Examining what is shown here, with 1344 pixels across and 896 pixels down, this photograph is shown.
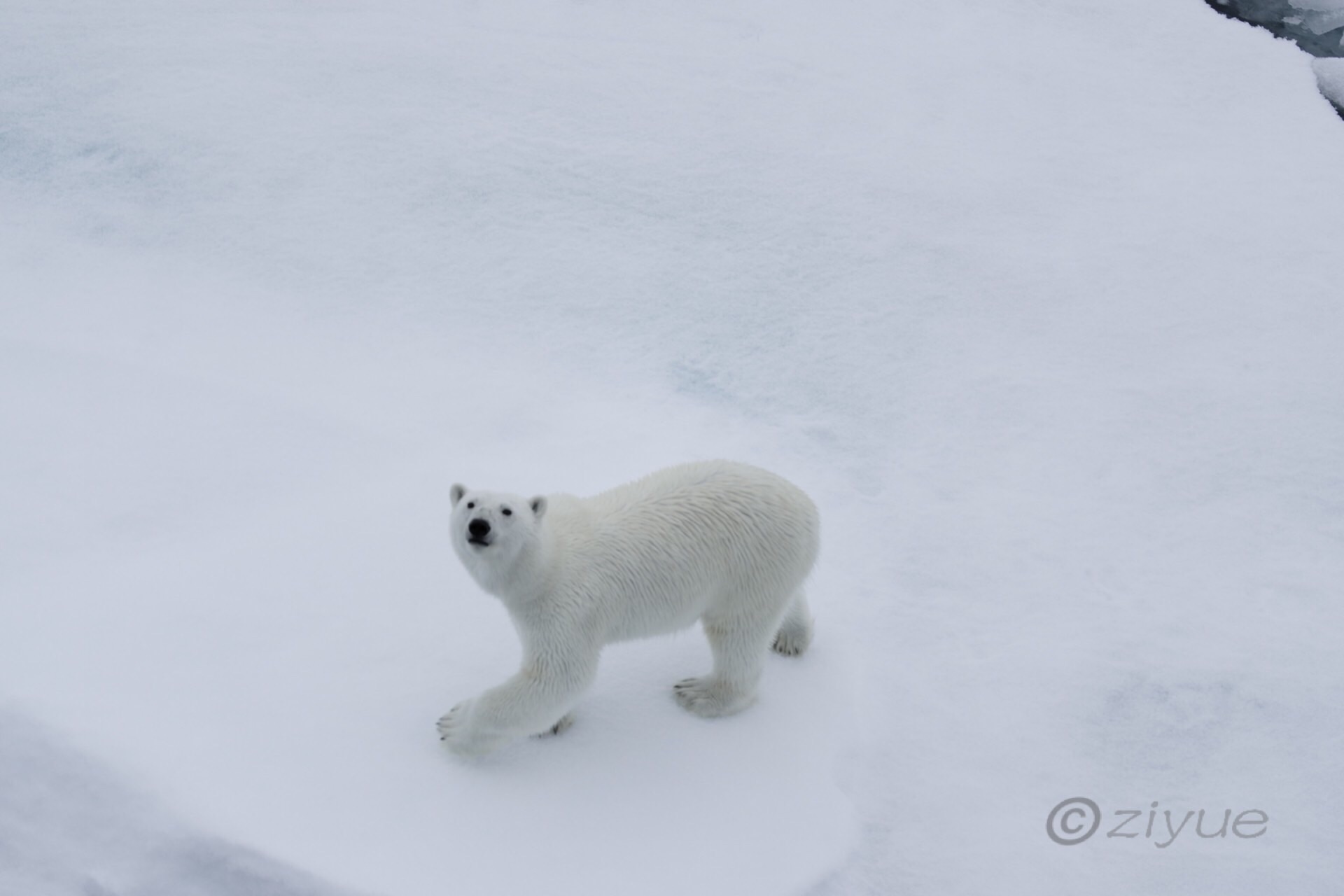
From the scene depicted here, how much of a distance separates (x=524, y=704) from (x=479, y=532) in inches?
21.7

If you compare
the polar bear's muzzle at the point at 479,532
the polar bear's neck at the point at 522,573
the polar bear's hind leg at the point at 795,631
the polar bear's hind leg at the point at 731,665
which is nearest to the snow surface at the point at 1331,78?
the polar bear's hind leg at the point at 795,631

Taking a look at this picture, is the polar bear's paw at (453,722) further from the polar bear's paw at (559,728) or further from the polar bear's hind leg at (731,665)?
the polar bear's hind leg at (731,665)

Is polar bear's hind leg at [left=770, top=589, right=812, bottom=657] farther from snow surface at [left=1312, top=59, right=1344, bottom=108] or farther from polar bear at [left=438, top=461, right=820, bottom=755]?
snow surface at [left=1312, top=59, right=1344, bottom=108]

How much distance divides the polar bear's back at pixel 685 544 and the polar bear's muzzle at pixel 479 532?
0.30 metres

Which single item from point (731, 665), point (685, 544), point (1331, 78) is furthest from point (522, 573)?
point (1331, 78)

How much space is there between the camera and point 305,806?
2.88 metres

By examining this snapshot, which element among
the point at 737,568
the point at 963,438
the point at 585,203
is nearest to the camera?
the point at 737,568

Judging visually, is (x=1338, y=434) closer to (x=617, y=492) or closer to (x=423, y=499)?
(x=617, y=492)

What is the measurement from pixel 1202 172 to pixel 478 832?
5.53 meters

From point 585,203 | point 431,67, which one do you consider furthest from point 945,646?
→ point 431,67

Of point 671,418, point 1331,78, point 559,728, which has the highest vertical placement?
point 1331,78

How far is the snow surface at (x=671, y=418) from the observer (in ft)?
9.96

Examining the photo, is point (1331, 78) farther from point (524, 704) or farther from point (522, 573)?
point (524, 704)

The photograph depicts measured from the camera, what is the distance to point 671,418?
15.0ft
